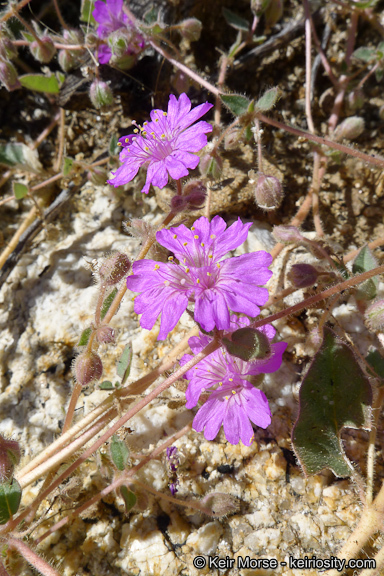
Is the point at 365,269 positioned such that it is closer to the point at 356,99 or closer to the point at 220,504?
the point at 220,504

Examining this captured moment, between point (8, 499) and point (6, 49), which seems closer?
point (8, 499)

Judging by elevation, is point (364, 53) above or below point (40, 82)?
below

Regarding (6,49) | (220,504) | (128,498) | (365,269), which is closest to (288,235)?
(365,269)

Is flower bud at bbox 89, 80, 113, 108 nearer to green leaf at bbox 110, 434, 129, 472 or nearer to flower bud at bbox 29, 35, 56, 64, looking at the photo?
flower bud at bbox 29, 35, 56, 64

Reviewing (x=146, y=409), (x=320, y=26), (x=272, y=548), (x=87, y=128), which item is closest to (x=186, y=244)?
(x=146, y=409)

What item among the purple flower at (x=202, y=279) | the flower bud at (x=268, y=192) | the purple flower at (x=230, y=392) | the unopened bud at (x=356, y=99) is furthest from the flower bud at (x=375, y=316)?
the unopened bud at (x=356, y=99)

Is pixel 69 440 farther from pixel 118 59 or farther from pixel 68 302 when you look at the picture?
pixel 118 59
